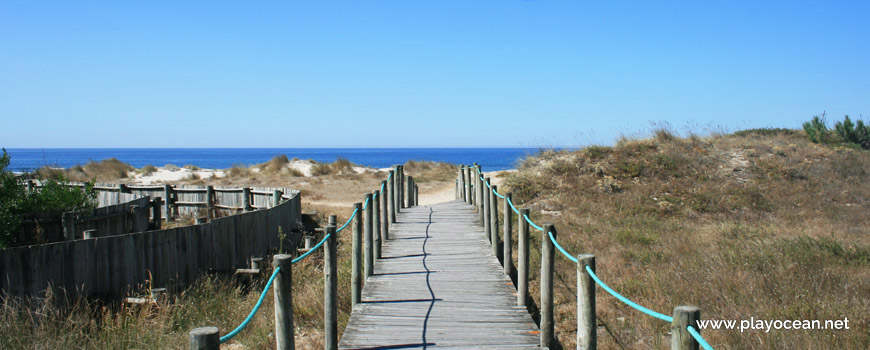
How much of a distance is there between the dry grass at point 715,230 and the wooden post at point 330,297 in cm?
252

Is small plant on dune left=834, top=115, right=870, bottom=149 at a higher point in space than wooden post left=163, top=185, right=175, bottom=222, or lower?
higher

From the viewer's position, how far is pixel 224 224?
31.9ft

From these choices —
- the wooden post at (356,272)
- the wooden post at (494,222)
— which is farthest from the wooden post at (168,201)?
the wooden post at (356,272)

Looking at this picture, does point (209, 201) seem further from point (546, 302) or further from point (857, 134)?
point (857, 134)

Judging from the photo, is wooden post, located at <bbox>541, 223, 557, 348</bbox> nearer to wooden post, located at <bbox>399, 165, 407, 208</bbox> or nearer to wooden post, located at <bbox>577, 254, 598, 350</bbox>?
wooden post, located at <bbox>577, 254, 598, 350</bbox>

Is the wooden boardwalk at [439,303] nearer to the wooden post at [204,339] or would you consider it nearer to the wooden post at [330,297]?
the wooden post at [330,297]

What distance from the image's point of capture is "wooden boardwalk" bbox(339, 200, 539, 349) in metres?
5.62

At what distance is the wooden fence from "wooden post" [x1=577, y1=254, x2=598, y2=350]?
5477 mm

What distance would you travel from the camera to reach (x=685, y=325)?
119 inches

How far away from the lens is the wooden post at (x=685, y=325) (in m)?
3.00

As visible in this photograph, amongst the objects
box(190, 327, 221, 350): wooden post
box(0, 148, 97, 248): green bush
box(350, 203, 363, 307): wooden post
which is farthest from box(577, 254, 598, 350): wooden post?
box(0, 148, 97, 248): green bush

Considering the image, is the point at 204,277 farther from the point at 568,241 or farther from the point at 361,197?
the point at 361,197

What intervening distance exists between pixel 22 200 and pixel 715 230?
538 inches

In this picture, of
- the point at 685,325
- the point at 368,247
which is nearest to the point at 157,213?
the point at 368,247
